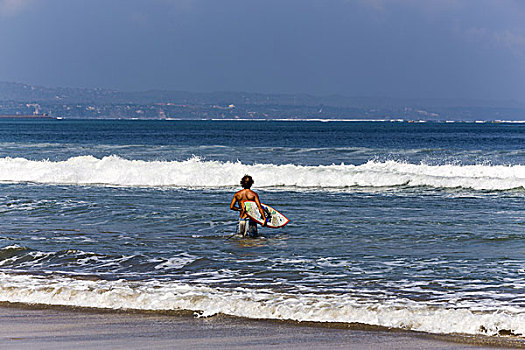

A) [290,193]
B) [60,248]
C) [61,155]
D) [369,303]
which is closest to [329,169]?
[290,193]

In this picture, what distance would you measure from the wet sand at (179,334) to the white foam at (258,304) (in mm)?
263

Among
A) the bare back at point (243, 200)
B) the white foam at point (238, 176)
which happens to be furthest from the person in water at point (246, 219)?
the white foam at point (238, 176)

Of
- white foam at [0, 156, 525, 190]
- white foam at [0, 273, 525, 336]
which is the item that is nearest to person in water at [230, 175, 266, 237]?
white foam at [0, 273, 525, 336]

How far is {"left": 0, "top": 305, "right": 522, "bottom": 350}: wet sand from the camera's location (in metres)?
5.92

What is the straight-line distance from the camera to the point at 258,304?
7.24 m

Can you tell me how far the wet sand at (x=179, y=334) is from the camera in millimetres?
5922

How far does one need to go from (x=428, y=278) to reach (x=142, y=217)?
7.78 metres

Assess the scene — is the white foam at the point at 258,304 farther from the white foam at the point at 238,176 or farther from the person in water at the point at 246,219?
the white foam at the point at 238,176

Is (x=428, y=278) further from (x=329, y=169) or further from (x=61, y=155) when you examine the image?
(x=61, y=155)

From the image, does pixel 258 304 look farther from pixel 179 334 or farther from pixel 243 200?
pixel 243 200

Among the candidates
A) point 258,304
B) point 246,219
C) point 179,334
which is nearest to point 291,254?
point 246,219

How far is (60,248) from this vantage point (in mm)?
10641

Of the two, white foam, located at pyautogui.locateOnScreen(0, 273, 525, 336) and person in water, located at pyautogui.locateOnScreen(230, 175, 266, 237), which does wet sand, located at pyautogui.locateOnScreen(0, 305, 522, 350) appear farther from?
person in water, located at pyautogui.locateOnScreen(230, 175, 266, 237)

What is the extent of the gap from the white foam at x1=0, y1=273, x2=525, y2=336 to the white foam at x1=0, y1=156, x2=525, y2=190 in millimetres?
16077
